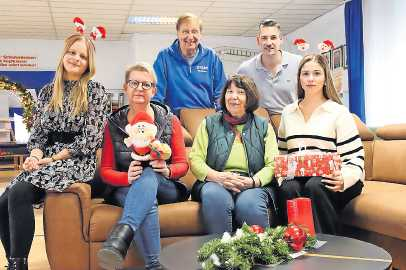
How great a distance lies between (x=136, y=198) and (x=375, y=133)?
2.11 m

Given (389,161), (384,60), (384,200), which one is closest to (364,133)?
(389,161)

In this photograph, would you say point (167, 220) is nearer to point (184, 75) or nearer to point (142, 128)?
point (142, 128)

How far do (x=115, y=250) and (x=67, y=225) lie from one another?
0.65 m

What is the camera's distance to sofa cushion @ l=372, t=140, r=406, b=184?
3199 mm

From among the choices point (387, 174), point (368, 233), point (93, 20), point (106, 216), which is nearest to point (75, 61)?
point (106, 216)

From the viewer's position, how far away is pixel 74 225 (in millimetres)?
2500

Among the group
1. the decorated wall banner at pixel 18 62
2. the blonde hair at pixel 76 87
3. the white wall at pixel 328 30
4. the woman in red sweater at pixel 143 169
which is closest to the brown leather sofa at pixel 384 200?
the woman in red sweater at pixel 143 169

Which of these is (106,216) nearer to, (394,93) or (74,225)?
(74,225)

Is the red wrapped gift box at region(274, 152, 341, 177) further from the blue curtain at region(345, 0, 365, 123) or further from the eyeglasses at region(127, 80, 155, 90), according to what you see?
the blue curtain at region(345, 0, 365, 123)

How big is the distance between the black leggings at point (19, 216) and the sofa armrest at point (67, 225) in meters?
0.12

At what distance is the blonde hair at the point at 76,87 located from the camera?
2.62 meters

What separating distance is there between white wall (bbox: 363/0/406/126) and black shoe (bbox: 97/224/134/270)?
4.57 metres

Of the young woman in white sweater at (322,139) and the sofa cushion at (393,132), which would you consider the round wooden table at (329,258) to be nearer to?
the young woman in white sweater at (322,139)

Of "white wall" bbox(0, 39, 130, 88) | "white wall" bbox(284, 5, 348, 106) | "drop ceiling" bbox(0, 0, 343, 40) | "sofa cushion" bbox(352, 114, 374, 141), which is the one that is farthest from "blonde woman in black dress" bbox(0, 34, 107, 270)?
"white wall" bbox(0, 39, 130, 88)
